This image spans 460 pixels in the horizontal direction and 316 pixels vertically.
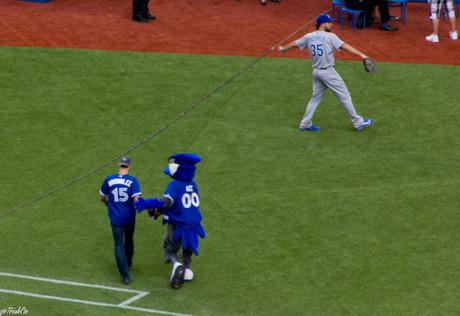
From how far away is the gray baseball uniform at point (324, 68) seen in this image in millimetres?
17578

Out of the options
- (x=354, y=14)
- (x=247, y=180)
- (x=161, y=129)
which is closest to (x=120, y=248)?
(x=247, y=180)

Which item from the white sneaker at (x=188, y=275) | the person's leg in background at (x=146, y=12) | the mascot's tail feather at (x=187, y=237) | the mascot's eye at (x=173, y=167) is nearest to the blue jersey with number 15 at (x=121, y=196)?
the mascot's eye at (x=173, y=167)

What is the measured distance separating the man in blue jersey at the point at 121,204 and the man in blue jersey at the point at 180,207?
9.7 inches

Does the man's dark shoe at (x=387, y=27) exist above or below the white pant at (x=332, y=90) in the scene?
below

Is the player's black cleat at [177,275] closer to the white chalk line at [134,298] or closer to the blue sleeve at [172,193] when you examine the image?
the white chalk line at [134,298]

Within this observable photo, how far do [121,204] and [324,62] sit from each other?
602 centimetres

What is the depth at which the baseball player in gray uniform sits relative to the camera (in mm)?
17562

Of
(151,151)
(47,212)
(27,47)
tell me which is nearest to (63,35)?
(27,47)

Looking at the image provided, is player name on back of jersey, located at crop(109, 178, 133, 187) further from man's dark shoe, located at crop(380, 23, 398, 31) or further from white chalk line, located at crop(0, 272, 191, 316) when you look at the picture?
man's dark shoe, located at crop(380, 23, 398, 31)

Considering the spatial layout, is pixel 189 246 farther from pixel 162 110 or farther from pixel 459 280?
pixel 162 110

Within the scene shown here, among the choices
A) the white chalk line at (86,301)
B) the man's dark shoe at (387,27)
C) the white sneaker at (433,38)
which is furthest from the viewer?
the man's dark shoe at (387,27)

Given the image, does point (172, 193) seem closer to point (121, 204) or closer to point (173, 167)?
point (173, 167)

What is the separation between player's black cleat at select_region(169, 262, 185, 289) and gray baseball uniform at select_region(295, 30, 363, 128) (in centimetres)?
589

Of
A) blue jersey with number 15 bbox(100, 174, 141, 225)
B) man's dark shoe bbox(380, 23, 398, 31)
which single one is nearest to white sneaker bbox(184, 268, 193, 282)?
blue jersey with number 15 bbox(100, 174, 141, 225)
